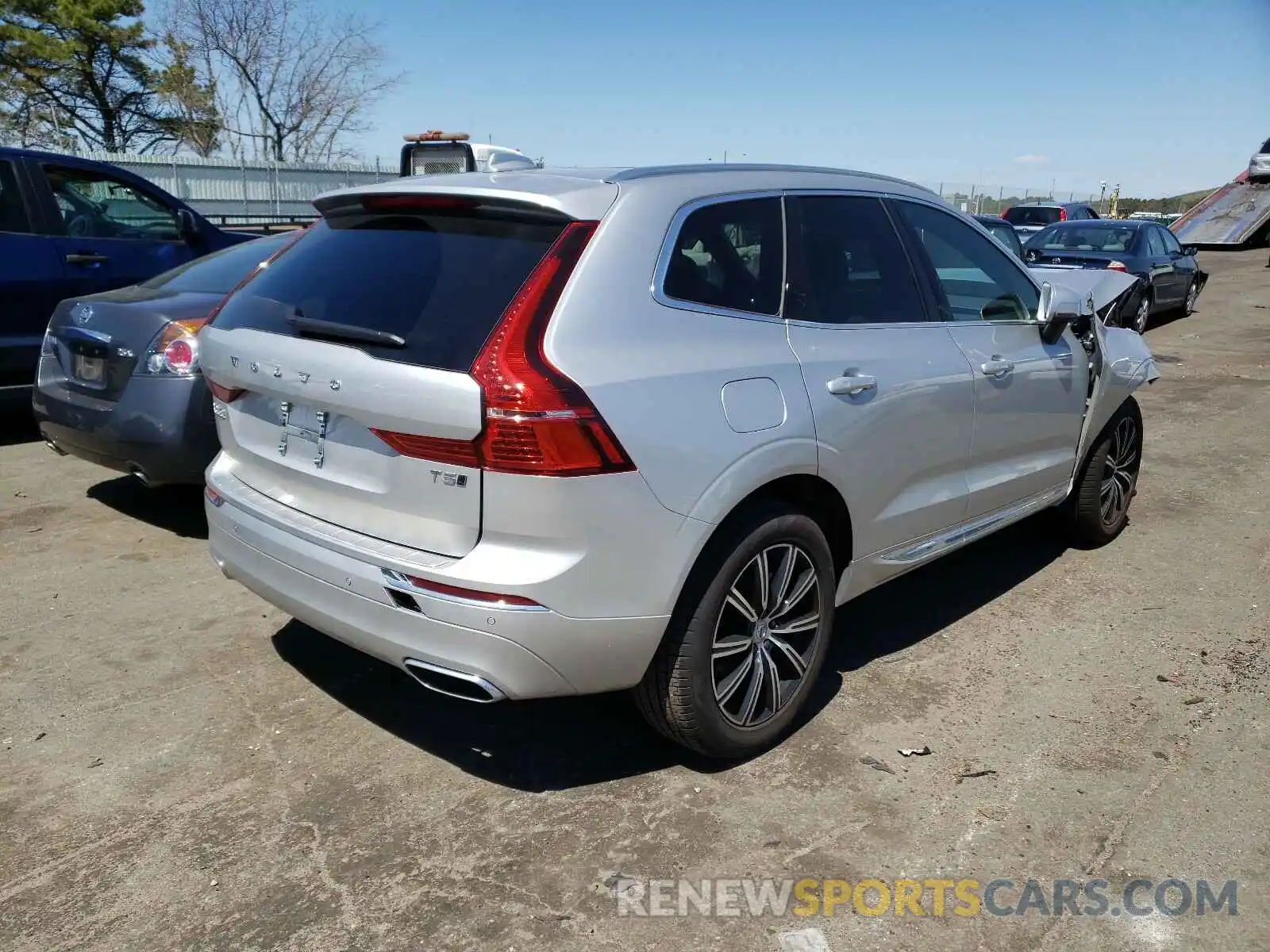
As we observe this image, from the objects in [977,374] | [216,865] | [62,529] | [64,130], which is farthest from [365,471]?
[64,130]

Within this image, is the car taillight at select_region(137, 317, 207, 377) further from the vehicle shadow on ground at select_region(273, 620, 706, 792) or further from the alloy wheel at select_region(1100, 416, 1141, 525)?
the alloy wheel at select_region(1100, 416, 1141, 525)

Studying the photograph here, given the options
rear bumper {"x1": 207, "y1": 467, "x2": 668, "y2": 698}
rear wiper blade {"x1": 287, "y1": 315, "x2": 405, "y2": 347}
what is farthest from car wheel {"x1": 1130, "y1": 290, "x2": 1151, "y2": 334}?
rear wiper blade {"x1": 287, "y1": 315, "x2": 405, "y2": 347}

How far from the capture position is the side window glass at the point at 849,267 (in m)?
3.51

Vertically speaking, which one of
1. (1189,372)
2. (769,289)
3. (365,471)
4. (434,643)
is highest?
(769,289)

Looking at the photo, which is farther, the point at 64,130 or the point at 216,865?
the point at 64,130

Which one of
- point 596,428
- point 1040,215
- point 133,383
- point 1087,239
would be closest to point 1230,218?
point 1040,215

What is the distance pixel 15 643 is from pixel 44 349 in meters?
2.22

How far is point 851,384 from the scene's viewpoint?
3406mm

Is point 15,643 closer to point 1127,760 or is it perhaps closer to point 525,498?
point 525,498

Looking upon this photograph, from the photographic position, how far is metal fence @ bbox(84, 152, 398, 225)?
89.3ft

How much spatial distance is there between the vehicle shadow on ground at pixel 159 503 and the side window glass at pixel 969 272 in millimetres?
3733

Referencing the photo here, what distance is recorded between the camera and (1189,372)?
1162 cm

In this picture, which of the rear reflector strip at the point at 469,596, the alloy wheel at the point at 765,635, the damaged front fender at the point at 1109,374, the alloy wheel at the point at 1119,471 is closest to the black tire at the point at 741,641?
the alloy wheel at the point at 765,635

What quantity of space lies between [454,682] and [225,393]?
1.39 meters
